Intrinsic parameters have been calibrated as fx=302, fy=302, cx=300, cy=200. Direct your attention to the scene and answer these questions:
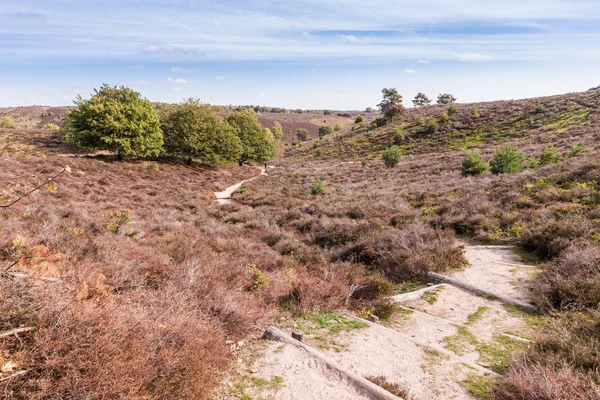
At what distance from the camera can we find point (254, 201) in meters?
23.4

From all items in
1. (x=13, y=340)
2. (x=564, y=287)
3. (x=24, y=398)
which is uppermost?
(x=13, y=340)

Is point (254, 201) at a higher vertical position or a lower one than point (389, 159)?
lower

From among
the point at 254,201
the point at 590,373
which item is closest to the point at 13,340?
the point at 590,373

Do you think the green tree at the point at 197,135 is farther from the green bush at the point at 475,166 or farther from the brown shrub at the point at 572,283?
the brown shrub at the point at 572,283

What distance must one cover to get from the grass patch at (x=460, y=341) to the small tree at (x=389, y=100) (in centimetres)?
8535

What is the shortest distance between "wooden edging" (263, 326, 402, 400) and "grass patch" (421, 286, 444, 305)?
368 centimetres

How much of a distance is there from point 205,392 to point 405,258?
7068 millimetres

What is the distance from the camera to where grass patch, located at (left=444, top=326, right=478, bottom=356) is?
5.05 meters

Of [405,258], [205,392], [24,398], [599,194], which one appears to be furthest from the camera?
[599,194]

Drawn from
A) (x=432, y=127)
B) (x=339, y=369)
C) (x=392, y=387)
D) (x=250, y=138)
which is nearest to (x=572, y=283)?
(x=392, y=387)

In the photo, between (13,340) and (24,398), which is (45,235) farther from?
(24,398)

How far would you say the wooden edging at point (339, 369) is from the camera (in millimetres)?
3662

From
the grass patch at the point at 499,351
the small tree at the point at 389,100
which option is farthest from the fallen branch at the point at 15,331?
the small tree at the point at 389,100

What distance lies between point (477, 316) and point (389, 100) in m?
88.1
